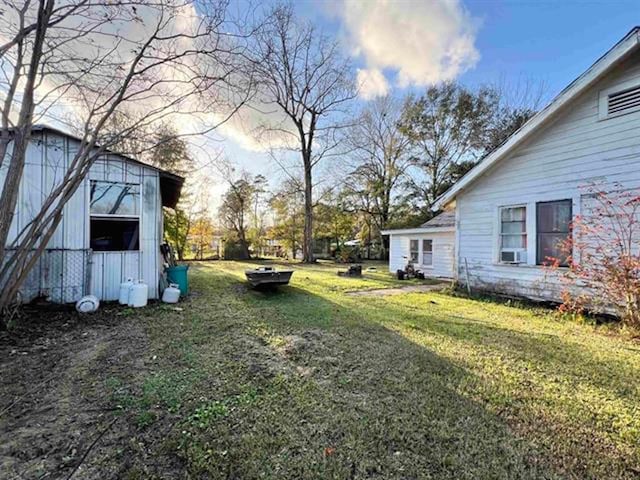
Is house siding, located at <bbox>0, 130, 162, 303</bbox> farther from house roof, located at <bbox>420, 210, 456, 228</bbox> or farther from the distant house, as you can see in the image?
house roof, located at <bbox>420, 210, 456, 228</bbox>

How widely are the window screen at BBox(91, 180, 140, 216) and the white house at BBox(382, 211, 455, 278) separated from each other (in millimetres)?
11024

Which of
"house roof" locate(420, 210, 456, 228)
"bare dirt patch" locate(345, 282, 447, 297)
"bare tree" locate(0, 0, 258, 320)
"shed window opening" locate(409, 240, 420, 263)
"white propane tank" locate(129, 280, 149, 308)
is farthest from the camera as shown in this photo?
"shed window opening" locate(409, 240, 420, 263)

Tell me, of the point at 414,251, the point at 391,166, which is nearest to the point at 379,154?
the point at 391,166

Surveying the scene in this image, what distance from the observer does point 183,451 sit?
218 cm

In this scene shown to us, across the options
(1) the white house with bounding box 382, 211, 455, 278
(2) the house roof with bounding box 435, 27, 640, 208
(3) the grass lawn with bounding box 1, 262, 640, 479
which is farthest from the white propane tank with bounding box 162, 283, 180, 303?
(1) the white house with bounding box 382, 211, 455, 278

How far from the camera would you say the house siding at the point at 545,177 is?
6012mm

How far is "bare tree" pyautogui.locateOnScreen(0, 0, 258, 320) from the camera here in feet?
14.6

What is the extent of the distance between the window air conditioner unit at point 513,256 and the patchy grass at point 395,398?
2369 mm

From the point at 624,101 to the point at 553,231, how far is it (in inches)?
109

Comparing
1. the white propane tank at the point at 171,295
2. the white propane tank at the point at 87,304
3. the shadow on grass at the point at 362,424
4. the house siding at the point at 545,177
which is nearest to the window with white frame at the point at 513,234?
the house siding at the point at 545,177

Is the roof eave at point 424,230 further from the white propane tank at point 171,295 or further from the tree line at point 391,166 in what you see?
the white propane tank at point 171,295

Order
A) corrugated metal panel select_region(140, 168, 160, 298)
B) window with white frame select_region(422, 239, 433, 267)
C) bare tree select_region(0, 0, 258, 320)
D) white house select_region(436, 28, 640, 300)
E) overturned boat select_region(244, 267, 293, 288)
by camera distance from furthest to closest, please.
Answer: window with white frame select_region(422, 239, 433, 267), overturned boat select_region(244, 267, 293, 288), corrugated metal panel select_region(140, 168, 160, 298), white house select_region(436, 28, 640, 300), bare tree select_region(0, 0, 258, 320)

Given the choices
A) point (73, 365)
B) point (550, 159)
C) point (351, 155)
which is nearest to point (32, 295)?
point (73, 365)

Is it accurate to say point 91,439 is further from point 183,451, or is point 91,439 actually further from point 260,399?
point 260,399
